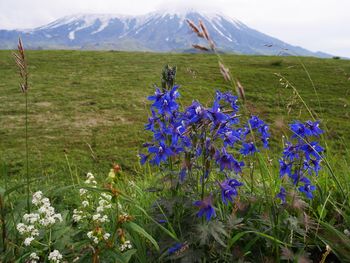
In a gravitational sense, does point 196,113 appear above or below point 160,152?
above

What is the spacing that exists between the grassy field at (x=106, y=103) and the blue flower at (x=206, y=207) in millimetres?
1362

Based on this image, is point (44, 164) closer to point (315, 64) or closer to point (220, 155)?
point (220, 155)

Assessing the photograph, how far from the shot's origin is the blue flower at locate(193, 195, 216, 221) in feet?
9.48

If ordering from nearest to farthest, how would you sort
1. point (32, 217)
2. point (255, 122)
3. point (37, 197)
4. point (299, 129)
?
1. point (32, 217)
2. point (37, 197)
3. point (299, 129)
4. point (255, 122)

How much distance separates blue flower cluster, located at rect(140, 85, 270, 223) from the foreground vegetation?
0.04 m

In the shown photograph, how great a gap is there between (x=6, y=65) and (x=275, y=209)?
3067cm

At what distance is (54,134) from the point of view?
1391cm

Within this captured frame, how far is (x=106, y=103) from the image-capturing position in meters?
18.6

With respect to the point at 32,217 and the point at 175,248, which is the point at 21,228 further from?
the point at 175,248

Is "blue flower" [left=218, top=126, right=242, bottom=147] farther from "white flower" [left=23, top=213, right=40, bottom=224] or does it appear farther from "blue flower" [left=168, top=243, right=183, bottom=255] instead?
"white flower" [left=23, top=213, right=40, bottom=224]

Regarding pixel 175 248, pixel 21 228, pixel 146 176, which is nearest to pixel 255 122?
pixel 175 248

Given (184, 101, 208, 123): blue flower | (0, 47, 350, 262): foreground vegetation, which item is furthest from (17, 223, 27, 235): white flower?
(184, 101, 208, 123): blue flower

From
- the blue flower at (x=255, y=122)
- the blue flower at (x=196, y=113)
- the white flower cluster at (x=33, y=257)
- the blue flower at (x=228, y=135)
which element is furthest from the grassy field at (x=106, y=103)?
the white flower cluster at (x=33, y=257)

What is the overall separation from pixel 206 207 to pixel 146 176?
10.8ft
